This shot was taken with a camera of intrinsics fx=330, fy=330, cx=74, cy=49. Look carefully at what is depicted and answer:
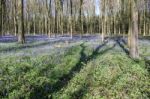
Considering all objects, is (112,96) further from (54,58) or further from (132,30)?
(132,30)

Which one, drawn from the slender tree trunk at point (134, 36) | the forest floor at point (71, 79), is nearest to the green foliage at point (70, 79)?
the forest floor at point (71, 79)

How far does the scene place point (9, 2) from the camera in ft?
355

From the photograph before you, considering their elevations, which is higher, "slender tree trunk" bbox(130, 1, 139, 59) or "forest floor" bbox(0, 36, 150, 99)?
"slender tree trunk" bbox(130, 1, 139, 59)

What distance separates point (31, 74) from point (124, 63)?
25.7 ft

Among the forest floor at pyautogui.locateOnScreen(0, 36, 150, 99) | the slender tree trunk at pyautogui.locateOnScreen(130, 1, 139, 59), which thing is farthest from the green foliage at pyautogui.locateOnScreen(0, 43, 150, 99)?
the slender tree trunk at pyautogui.locateOnScreen(130, 1, 139, 59)

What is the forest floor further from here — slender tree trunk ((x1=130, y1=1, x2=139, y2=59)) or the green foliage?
slender tree trunk ((x1=130, y1=1, x2=139, y2=59))

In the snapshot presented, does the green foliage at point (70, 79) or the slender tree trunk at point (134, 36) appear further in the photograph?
the slender tree trunk at point (134, 36)

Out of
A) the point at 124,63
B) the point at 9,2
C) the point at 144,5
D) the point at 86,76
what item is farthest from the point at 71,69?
the point at 9,2

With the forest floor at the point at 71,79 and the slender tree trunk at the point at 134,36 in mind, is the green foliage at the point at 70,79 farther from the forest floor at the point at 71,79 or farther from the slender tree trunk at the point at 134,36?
the slender tree trunk at the point at 134,36

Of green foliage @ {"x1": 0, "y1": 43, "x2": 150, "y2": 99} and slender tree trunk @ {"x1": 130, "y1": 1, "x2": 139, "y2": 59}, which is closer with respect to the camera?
green foliage @ {"x1": 0, "y1": 43, "x2": 150, "y2": 99}

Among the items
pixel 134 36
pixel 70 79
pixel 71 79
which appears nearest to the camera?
pixel 71 79

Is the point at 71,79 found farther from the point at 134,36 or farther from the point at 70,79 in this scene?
the point at 134,36

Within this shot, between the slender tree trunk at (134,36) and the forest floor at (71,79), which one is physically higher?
the slender tree trunk at (134,36)

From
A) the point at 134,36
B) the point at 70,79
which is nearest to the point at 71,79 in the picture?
the point at 70,79
